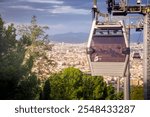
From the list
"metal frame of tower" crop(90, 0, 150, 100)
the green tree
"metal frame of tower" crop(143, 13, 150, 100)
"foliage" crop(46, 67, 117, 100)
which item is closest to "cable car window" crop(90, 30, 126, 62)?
"metal frame of tower" crop(90, 0, 150, 100)

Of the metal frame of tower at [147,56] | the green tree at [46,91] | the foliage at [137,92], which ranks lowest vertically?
the foliage at [137,92]

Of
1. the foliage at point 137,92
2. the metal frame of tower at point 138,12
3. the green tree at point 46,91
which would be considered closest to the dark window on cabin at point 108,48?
the metal frame of tower at point 138,12

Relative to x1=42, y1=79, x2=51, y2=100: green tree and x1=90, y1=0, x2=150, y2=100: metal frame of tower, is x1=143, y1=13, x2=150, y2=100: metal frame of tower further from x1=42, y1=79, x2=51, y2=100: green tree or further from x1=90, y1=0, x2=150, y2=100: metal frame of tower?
x1=42, y1=79, x2=51, y2=100: green tree

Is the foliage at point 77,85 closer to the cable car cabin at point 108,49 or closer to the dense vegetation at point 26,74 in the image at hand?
the dense vegetation at point 26,74

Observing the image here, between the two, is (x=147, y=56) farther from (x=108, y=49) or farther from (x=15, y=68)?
(x=15, y=68)

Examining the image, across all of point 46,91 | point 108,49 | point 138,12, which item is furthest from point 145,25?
point 46,91

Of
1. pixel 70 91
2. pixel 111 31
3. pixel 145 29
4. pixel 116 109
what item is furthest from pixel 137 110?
pixel 70 91
